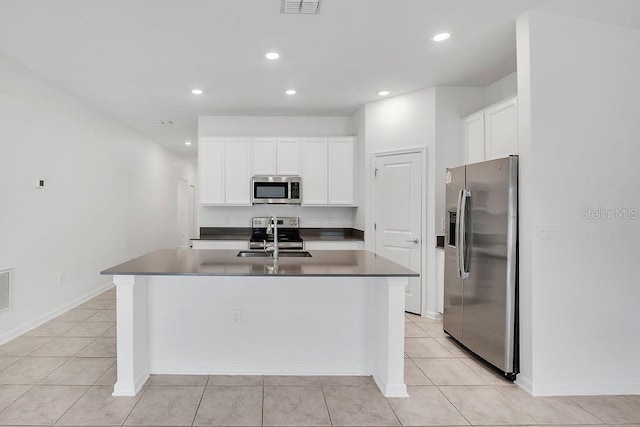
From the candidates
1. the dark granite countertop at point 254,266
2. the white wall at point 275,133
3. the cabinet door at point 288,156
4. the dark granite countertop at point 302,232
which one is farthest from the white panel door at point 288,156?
the dark granite countertop at point 254,266

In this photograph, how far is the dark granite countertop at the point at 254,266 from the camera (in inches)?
90.4

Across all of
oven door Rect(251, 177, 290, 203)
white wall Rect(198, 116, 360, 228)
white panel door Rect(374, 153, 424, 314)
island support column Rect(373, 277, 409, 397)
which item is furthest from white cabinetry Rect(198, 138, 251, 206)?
island support column Rect(373, 277, 409, 397)

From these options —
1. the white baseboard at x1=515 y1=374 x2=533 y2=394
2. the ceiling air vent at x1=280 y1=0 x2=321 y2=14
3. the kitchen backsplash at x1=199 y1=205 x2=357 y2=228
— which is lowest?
the white baseboard at x1=515 y1=374 x2=533 y2=394

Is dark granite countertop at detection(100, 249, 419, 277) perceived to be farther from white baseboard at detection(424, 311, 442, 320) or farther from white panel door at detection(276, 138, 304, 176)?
white panel door at detection(276, 138, 304, 176)

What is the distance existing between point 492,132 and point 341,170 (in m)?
2.13

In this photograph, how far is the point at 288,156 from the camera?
5078 mm

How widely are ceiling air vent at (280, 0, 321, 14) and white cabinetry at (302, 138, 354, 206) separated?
2.57m

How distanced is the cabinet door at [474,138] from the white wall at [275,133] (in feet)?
5.68

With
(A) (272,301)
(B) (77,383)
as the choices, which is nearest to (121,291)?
(B) (77,383)

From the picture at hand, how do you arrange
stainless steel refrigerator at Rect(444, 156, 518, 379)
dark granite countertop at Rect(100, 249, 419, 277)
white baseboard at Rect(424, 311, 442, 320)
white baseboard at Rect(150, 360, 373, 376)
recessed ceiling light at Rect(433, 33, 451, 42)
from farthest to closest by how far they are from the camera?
white baseboard at Rect(424, 311, 442, 320)
recessed ceiling light at Rect(433, 33, 451, 42)
white baseboard at Rect(150, 360, 373, 376)
stainless steel refrigerator at Rect(444, 156, 518, 379)
dark granite countertop at Rect(100, 249, 419, 277)

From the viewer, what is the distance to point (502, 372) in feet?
8.98

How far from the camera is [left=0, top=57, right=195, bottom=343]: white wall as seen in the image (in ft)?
11.2

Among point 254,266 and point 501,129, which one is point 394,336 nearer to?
point 254,266

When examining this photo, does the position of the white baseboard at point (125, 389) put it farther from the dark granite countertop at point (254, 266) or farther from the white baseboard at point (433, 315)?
the white baseboard at point (433, 315)
